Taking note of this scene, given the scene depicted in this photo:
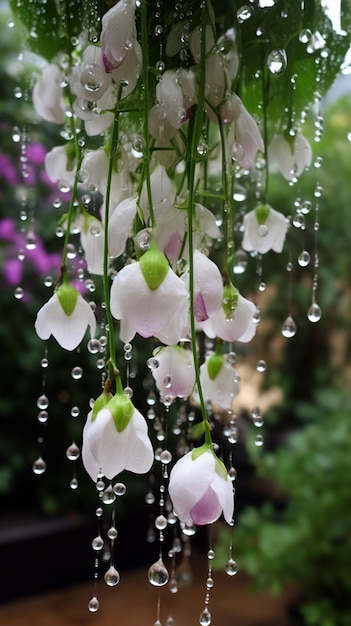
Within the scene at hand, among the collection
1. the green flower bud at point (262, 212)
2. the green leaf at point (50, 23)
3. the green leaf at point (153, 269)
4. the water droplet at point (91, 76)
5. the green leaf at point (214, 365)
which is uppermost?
the green leaf at point (50, 23)

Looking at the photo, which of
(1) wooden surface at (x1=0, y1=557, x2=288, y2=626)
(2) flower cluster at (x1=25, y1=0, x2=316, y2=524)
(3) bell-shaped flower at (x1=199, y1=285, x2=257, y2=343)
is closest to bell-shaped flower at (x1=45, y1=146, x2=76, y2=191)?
(2) flower cluster at (x1=25, y1=0, x2=316, y2=524)

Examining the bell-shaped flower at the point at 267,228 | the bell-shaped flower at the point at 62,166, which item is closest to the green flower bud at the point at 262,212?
the bell-shaped flower at the point at 267,228

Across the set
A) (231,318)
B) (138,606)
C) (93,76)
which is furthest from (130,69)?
(138,606)

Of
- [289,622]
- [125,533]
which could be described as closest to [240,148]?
[289,622]

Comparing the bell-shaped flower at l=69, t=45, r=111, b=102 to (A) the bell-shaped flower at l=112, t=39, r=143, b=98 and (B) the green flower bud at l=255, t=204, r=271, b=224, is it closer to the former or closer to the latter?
(A) the bell-shaped flower at l=112, t=39, r=143, b=98

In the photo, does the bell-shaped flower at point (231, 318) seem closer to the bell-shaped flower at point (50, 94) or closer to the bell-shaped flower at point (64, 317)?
the bell-shaped flower at point (64, 317)

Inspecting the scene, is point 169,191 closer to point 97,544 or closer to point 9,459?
point 97,544
